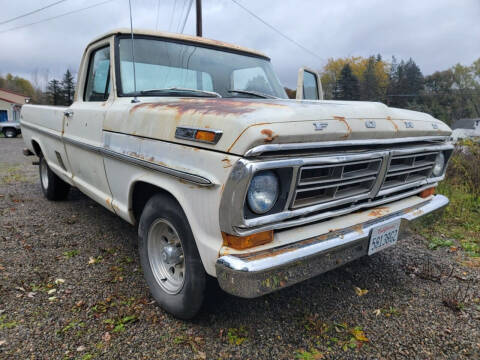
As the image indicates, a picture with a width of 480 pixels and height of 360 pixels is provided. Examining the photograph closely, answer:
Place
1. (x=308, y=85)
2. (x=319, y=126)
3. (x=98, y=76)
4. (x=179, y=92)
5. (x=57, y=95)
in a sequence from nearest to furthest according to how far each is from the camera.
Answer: (x=319, y=126) → (x=179, y=92) → (x=98, y=76) → (x=308, y=85) → (x=57, y=95)

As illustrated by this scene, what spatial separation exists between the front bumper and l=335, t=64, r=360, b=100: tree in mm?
39646

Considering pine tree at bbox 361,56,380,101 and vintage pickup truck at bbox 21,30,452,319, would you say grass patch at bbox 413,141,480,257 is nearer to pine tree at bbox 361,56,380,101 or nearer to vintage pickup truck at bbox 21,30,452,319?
vintage pickup truck at bbox 21,30,452,319

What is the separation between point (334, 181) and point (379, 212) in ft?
1.99

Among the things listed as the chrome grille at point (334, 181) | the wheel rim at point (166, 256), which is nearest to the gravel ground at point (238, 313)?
the wheel rim at point (166, 256)

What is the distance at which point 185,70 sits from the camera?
10.2 ft

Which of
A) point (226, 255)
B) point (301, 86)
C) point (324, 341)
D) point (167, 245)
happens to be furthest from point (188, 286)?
point (301, 86)

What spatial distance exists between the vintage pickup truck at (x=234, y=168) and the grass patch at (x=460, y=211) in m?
0.64

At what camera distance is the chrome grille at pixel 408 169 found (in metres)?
2.47

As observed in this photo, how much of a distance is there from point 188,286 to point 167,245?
0.37 meters

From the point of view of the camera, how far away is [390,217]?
2.41 meters

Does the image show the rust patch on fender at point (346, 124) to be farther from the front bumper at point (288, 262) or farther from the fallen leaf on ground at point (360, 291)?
the fallen leaf on ground at point (360, 291)

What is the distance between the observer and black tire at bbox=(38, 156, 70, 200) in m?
5.00

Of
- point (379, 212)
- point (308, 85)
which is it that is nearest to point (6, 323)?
point (379, 212)

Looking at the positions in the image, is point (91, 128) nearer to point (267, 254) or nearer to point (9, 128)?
point (267, 254)
